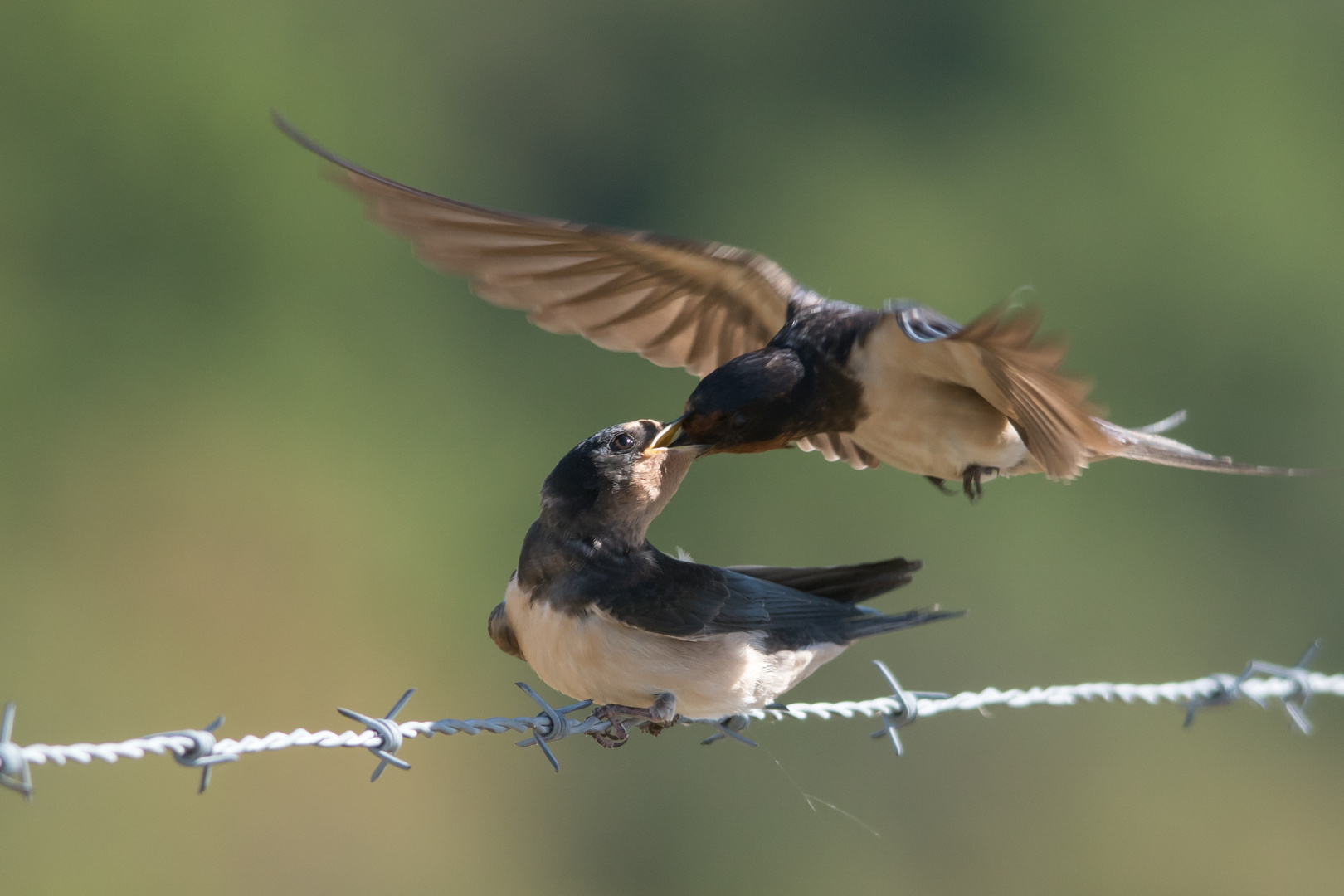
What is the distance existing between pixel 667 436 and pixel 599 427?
13.9 metres

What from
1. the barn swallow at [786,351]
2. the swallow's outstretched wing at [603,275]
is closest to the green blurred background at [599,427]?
the swallow's outstretched wing at [603,275]

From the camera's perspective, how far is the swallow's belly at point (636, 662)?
3.23 metres

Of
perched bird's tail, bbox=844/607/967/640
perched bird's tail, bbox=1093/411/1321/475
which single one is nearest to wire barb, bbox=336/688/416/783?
perched bird's tail, bbox=844/607/967/640

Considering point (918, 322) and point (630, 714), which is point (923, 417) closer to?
point (918, 322)

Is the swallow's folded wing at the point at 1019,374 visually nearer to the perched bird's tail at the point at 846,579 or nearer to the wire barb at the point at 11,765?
the perched bird's tail at the point at 846,579

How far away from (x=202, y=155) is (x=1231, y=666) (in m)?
13.8

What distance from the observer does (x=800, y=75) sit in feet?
76.2

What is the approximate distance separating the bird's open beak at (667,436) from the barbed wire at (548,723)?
0.69 metres

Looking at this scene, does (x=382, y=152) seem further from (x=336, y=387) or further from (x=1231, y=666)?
(x=1231, y=666)

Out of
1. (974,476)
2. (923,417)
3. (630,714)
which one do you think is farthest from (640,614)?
(974,476)

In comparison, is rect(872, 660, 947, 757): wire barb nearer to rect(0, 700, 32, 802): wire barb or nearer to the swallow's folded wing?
the swallow's folded wing

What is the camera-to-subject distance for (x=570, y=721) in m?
3.13

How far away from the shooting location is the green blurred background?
1435cm

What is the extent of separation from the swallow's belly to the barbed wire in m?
0.08
